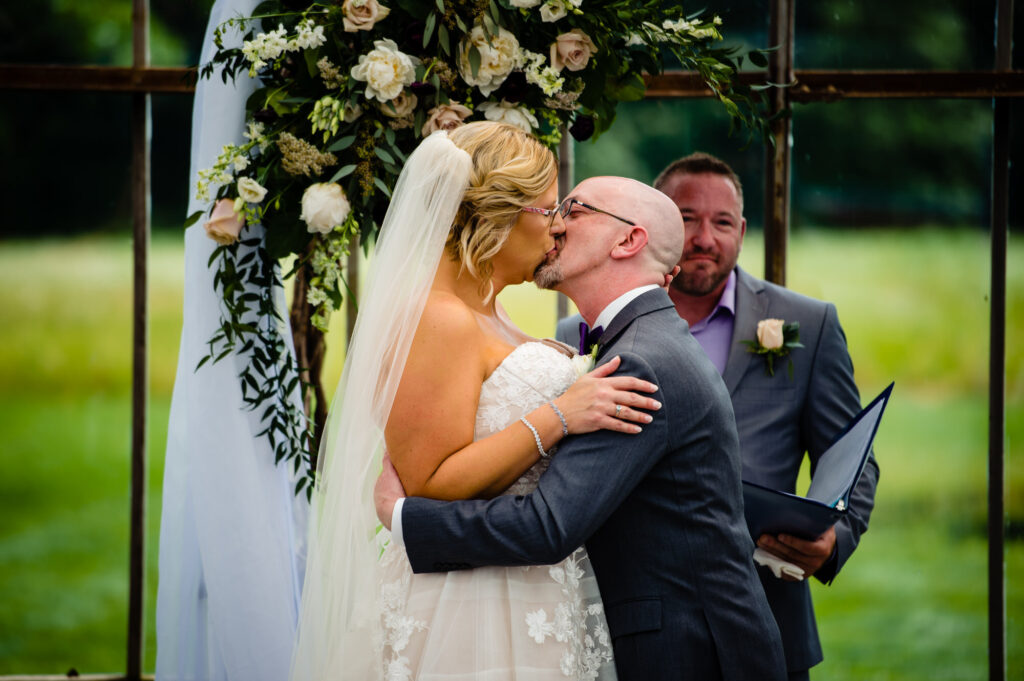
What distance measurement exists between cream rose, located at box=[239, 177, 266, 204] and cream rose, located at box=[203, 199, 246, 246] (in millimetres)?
68

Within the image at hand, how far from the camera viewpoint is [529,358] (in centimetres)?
221

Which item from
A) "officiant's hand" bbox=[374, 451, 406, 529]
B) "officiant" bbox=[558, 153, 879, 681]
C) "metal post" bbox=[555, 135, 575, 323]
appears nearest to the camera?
"officiant's hand" bbox=[374, 451, 406, 529]

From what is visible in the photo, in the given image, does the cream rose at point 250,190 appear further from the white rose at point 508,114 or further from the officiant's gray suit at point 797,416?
the officiant's gray suit at point 797,416

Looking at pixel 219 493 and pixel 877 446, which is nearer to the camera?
pixel 219 493

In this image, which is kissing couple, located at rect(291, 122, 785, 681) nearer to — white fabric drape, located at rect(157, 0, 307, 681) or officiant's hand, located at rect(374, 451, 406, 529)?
officiant's hand, located at rect(374, 451, 406, 529)

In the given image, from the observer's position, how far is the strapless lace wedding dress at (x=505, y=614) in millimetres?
2049

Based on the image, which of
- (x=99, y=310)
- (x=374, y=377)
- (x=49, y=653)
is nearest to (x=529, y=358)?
(x=374, y=377)

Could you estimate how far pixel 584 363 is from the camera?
225 centimetres

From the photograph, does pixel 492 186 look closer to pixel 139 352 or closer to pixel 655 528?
pixel 655 528

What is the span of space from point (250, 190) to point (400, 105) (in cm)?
45

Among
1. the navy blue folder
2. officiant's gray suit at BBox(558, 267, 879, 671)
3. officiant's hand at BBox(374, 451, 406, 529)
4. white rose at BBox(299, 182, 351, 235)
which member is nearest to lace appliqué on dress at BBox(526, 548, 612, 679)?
officiant's hand at BBox(374, 451, 406, 529)

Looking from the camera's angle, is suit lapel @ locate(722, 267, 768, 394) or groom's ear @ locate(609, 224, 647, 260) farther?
suit lapel @ locate(722, 267, 768, 394)

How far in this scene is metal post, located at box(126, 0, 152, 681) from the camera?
3.55 meters

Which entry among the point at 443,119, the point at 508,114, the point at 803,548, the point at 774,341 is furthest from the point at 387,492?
the point at 774,341
